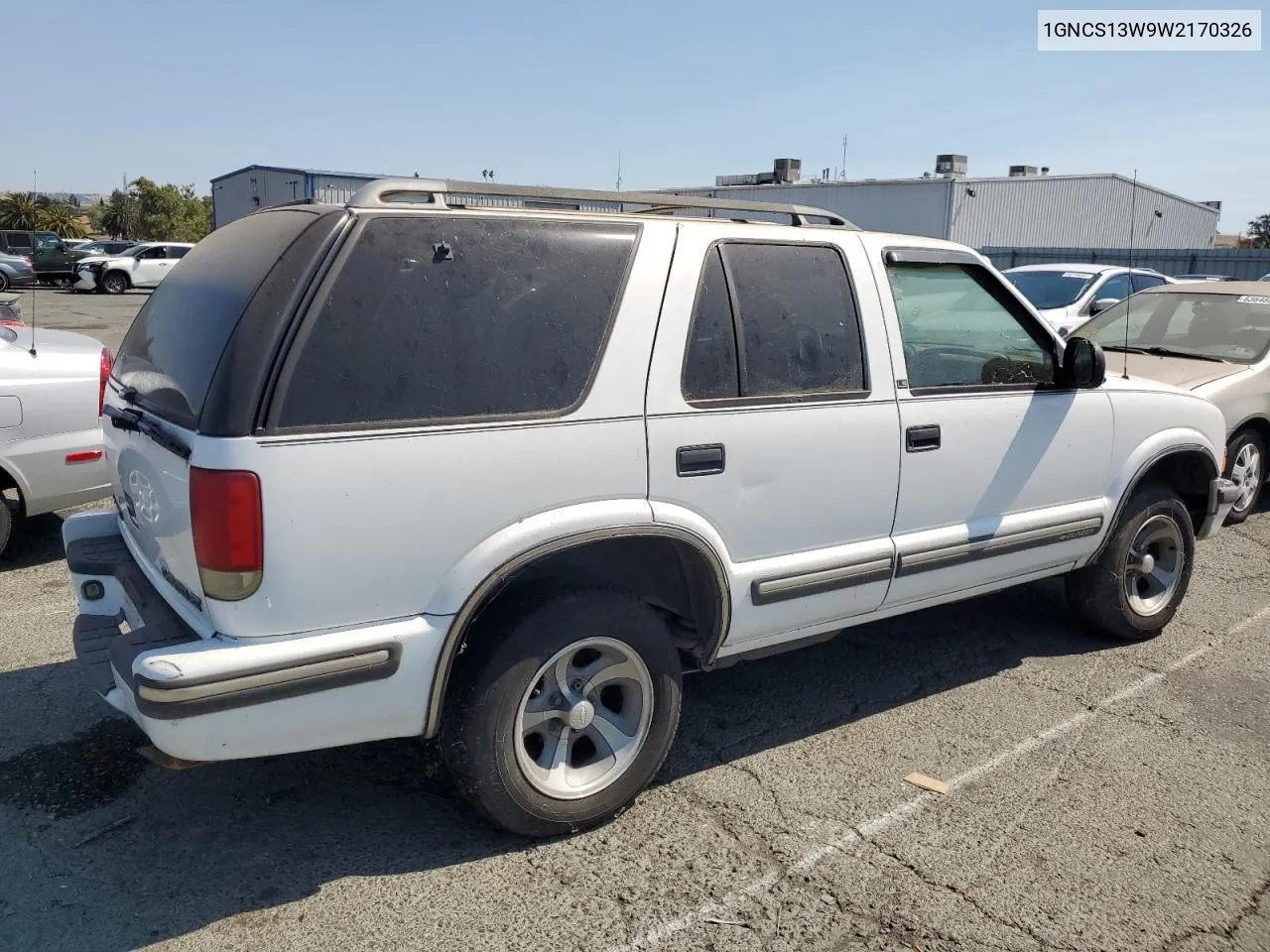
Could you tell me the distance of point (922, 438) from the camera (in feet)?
12.8

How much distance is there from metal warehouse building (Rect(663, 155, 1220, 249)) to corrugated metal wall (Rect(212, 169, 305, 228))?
12926 millimetres

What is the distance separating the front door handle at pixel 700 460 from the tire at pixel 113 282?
31.3m

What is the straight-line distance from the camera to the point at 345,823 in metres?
3.37

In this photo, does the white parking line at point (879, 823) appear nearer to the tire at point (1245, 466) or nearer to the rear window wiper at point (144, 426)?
the rear window wiper at point (144, 426)

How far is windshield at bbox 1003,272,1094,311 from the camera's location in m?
12.9

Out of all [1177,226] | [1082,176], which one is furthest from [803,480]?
[1177,226]

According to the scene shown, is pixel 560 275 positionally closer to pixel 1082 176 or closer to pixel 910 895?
pixel 910 895

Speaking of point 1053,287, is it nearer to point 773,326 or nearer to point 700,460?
point 773,326

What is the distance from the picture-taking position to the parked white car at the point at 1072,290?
41.0 ft

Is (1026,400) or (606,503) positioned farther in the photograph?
(1026,400)

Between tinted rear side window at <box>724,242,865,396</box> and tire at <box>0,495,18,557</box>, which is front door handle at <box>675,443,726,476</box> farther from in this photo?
tire at <box>0,495,18,557</box>

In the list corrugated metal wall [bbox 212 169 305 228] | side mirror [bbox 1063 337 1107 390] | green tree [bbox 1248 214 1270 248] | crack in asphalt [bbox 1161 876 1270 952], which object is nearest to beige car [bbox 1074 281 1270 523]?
side mirror [bbox 1063 337 1107 390]

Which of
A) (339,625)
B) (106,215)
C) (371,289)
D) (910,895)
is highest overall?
(106,215)

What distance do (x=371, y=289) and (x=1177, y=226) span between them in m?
50.3
